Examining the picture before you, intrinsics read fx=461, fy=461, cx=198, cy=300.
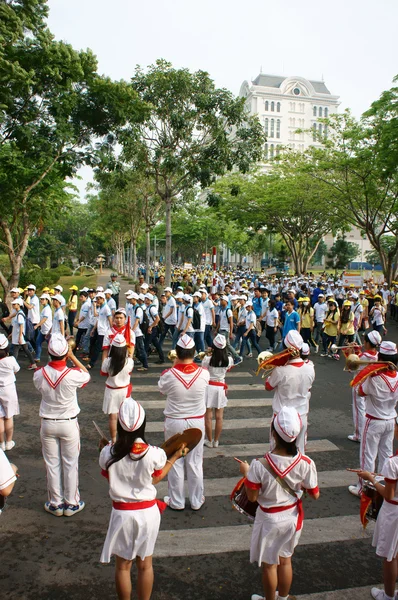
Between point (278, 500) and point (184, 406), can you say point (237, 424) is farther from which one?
point (278, 500)

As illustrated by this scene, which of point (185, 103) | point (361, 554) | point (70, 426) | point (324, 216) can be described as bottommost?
point (361, 554)

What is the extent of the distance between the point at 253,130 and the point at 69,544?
15.8 metres

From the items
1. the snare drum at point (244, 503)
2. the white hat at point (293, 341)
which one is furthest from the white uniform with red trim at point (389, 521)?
the white hat at point (293, 341)

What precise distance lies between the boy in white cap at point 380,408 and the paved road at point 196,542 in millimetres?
666

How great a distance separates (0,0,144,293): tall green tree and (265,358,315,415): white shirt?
10059 mm

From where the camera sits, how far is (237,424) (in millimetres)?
7766

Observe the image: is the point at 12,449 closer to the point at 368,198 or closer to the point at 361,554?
the point at 361,554

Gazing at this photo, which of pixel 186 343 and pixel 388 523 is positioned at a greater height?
pixel 186 343

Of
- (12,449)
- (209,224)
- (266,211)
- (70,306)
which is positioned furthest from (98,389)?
(209,224)

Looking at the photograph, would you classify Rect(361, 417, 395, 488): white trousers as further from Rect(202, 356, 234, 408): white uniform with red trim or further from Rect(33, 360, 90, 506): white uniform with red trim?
Rect(33, 360, 90, 506): white uniform with red trim

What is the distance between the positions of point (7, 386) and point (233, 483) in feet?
10.5

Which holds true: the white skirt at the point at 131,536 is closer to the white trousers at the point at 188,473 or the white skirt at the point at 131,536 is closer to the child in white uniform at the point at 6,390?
the white trousers at the point at 188,473

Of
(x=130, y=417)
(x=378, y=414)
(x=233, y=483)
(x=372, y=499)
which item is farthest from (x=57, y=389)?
(x=378, y=414)

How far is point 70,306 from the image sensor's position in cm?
1317
